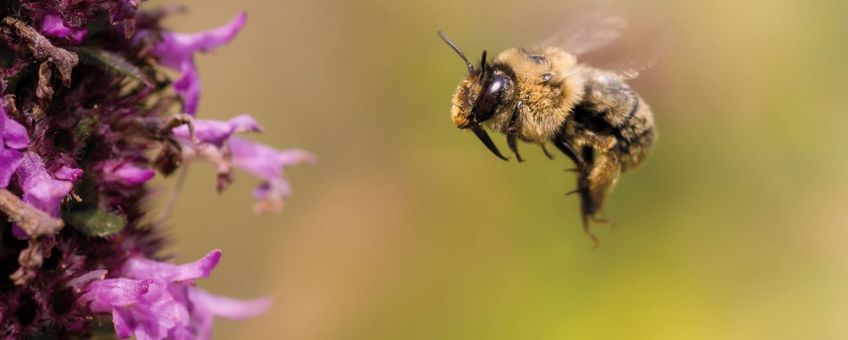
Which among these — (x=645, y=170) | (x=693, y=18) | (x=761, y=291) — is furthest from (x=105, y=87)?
(x=693, y=18)

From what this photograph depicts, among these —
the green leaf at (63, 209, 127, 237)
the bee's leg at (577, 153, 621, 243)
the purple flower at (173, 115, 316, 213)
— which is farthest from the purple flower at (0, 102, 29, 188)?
the bee's leg at (577, 153, 621, 243)

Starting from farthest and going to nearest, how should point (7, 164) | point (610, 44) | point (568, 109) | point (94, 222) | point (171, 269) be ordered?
point (610, 44) → point (568, 109) → point (171, 269) → point (94, 222) → point (7, 164)

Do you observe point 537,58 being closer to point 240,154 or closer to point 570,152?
point 570,152

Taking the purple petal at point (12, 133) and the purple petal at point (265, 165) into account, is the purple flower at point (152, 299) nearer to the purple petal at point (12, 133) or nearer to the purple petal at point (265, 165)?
the purple petal at point (12, 133)

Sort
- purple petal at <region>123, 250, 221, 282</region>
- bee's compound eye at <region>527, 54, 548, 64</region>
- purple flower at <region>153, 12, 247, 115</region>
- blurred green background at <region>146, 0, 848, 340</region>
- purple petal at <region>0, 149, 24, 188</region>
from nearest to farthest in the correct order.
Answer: purple petal at <region>0, 149, 24, 188</region> < purple petal at <region>123, 250, 221, 282</region> < purple flower at <region>153, 12, 247, 115</region> < bee's compound eye at <region>527, 54, 548, 64</region> < blurred green background at <region>146, 0, 848, 340</region>

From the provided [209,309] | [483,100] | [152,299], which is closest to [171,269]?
[152,299]

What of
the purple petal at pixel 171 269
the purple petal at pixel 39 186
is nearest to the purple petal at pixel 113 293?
the purple petal at pixel 171 269

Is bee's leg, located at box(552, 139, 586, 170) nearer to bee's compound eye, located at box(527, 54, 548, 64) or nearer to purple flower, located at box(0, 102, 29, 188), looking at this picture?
bee's compound eye, located at box(527, 54, 548, 64)
